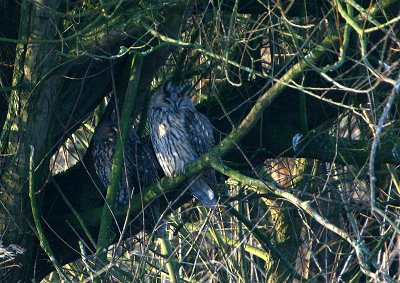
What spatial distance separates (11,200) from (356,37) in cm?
229

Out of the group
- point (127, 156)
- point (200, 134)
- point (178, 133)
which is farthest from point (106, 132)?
point (200, 134)

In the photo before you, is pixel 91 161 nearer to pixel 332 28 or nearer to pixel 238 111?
pixel 238 111

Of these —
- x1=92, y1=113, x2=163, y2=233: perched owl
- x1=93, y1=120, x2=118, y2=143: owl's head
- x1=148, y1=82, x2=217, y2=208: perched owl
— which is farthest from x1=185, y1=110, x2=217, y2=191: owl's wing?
x1=93, y1=120, x2=118, y2=143: owl's head

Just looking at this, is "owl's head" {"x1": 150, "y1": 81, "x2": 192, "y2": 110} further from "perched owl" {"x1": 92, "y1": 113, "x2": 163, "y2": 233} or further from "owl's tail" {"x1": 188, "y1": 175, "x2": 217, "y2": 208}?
"owl's tail" {"x1": 188, "y1": 175, "x2": 217, "y2": 208}

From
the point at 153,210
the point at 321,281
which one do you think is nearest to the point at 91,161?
the point at 153,210

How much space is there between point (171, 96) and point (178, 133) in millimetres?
263

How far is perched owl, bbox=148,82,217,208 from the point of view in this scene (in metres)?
5.44

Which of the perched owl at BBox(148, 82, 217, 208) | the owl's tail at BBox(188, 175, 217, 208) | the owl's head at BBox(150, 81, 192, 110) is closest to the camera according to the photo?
the owl's tail at BBox(188, 175, 217, 208)

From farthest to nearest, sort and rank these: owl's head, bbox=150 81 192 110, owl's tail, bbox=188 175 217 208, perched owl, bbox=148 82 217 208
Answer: owl's head, bbox=150 81 192 110, perched owl, bbox=148 82 217 208, owl's tail, bbox=188 175 217 208

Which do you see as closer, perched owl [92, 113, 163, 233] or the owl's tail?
the owl's tail

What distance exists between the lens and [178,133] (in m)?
5.62

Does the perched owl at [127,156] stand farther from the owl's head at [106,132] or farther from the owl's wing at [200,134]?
the owl's wing at [200,134]

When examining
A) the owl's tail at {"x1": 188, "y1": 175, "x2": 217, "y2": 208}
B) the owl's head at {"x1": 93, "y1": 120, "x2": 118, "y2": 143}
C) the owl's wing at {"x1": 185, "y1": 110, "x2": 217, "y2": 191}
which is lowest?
the owl's tail at {"x1": 188, "y1": 175, "x2": 217, "y2": 208}

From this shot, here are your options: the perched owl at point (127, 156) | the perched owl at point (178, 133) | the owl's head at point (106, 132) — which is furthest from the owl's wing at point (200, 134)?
the owl's head at point (106, 132)
